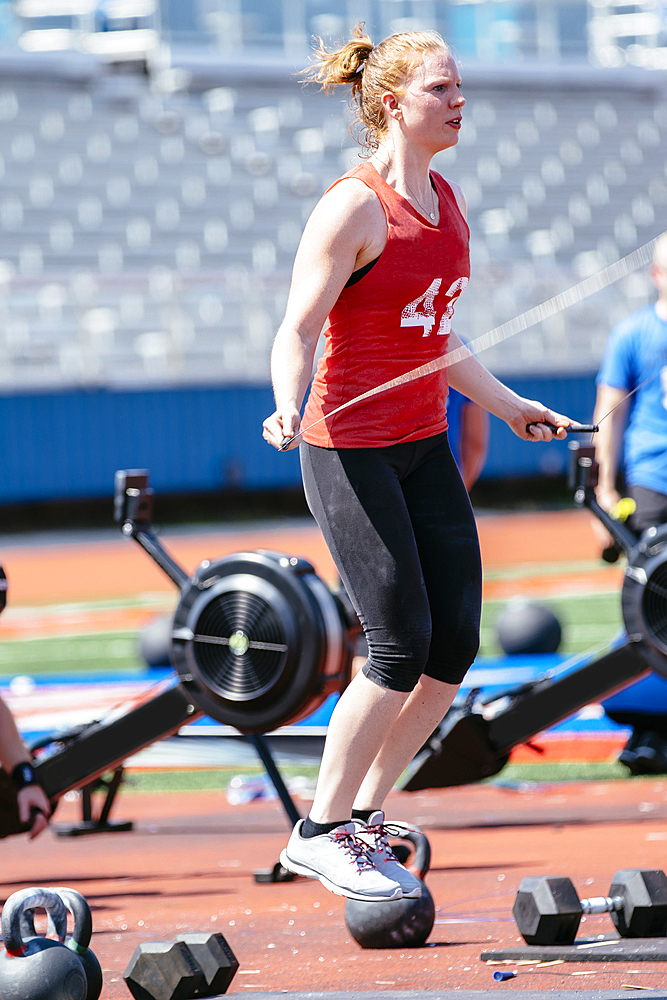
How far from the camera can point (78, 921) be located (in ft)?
8.68

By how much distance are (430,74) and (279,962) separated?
191 centimetres

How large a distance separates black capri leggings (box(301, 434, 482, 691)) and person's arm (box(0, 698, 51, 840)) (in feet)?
Answer: 4.76

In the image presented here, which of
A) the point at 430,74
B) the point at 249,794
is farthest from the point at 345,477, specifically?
the point at 249,794

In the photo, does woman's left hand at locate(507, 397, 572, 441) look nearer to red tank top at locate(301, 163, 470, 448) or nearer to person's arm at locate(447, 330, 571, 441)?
person's arm at locate(447, 330, 571, 441)

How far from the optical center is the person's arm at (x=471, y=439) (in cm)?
514

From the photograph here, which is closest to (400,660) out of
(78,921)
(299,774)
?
(78,921)

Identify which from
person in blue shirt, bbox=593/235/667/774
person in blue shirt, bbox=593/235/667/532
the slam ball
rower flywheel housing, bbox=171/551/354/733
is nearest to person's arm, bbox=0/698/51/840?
rower flywheel housing, bbox=171/551/354/733

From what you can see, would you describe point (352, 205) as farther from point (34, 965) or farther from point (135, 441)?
point (135, 441)

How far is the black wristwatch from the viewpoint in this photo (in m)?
3.97

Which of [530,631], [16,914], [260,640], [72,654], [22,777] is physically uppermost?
[16,914]

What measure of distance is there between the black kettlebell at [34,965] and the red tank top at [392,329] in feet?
3.62

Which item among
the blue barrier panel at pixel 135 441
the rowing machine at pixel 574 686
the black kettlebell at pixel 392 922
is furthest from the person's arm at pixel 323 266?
the blue barrier panel at pixel 135 441

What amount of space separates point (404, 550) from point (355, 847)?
610 mm

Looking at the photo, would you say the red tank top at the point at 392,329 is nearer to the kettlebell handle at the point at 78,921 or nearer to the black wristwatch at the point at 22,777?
the kettlebell handle at the point at 78,921
